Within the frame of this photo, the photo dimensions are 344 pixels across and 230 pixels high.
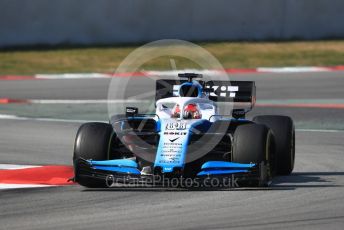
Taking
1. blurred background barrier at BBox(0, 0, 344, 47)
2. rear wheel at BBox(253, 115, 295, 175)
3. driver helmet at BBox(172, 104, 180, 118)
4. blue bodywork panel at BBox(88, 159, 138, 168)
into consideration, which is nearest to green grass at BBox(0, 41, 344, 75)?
blurred background barrier at BBox(0, 0, 344, 47)

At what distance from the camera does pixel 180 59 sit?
2738 centimetres

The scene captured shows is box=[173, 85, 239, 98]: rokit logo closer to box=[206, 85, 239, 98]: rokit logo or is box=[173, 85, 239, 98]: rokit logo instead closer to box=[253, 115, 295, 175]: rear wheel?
box=[206, 85, 239, 98]: rokit logo

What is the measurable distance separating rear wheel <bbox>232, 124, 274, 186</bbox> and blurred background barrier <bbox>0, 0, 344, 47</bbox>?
52.5ft

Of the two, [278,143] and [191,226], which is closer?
[191,226]

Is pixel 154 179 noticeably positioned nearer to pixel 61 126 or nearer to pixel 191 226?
pixel 191 226

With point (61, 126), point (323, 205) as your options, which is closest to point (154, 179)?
point (323, 205)

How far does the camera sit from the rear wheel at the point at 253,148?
1060 centimetres

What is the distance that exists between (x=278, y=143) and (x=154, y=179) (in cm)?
203

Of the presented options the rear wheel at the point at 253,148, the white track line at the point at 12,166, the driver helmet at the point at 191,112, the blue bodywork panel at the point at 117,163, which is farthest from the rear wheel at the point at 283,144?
the white track line at the point at 12,166

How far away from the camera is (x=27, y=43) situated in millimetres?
26578

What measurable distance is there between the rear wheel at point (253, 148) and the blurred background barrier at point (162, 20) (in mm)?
15994

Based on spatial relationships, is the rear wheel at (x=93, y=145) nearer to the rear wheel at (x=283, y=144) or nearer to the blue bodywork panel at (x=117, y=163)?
→ the blue bodywork panel at (x=117, y=163)

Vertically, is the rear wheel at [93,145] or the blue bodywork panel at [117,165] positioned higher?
the rear wheel at [93,145]

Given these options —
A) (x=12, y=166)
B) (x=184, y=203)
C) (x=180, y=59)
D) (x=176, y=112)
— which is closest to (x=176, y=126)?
(x=176, y=112)
